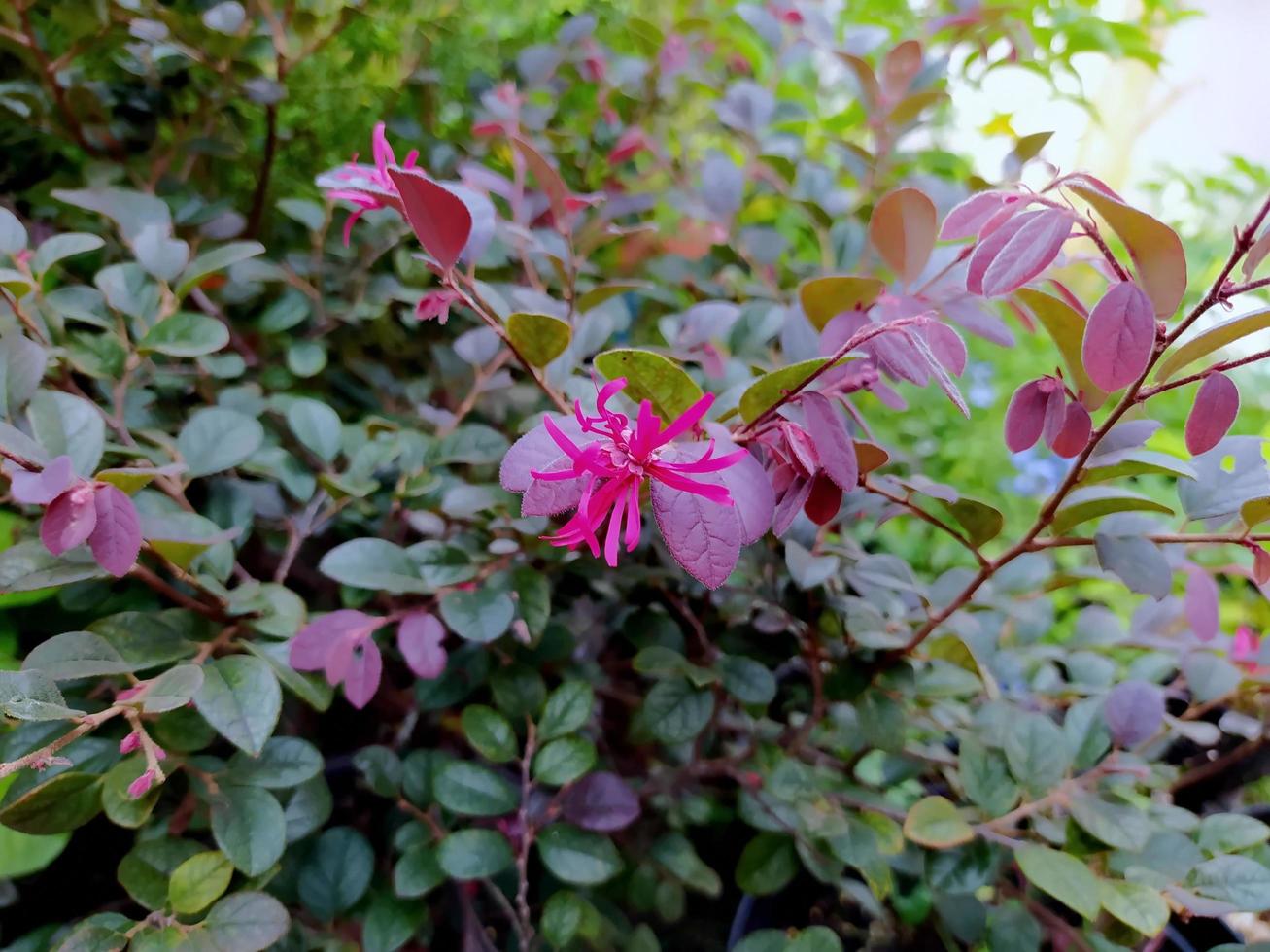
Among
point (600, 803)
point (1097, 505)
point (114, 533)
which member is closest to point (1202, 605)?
point (1097, 505)

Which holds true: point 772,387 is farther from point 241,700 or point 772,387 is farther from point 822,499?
point 241,700

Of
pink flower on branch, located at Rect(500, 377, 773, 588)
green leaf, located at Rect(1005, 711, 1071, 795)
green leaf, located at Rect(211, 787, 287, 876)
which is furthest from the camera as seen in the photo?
green leaf, located at Rect(1005, 711, 1071, 795)

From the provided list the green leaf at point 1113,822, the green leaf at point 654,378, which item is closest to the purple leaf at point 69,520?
the green leaf at point 654,378

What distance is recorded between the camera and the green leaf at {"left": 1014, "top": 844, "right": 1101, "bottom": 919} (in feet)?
1.38

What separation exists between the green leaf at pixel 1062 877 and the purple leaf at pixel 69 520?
0.50 metres

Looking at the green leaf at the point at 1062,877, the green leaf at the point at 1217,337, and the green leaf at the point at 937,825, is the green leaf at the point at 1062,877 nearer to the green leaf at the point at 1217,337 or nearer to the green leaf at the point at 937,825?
the green leaf at the point at 937,825

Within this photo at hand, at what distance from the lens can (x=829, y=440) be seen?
1.08 ft

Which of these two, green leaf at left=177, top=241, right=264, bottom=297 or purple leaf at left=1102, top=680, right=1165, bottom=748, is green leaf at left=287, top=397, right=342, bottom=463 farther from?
purple leaf at left=1102, top=680, right=1165, bottom=748

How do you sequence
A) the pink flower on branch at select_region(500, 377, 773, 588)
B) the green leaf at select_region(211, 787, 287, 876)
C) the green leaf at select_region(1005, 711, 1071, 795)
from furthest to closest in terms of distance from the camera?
the green leaf at select_region(1005, 711, 1071, 795) → the green leaf at select_region(211, 787, 287, 876) → the pink flower on branch at select_region(500, 377, 773, 588)

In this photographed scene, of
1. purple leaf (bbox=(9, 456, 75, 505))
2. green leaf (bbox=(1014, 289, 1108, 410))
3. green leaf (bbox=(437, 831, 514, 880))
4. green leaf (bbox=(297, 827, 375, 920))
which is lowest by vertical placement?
green leaf (bbox=(297, 827, 375, 920))

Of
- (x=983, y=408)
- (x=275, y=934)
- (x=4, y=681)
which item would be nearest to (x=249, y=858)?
(x=275, y=934)

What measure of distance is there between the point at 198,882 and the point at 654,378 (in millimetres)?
326

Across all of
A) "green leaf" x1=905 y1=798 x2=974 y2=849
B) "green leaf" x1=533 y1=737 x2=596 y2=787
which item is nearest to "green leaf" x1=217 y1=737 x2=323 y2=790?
"green leaf" x1=533 y1=737 x2=596 y2=787

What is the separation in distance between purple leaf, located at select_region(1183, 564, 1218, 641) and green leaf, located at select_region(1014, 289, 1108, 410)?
0.23 metres
